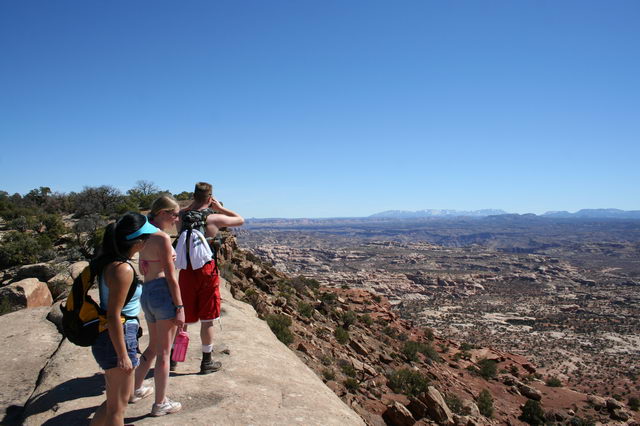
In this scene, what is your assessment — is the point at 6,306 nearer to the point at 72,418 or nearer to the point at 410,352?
the point at 72,418

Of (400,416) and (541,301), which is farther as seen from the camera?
(541,301)

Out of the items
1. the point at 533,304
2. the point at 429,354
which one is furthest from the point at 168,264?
the point at 533,304

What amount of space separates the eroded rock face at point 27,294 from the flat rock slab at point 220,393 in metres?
3.73

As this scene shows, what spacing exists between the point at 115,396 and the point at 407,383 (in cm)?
955

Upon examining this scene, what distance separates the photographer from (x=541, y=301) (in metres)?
69.6

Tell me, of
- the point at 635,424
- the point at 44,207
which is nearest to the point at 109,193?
the point at 44,207

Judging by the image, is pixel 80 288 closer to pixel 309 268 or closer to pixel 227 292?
pixel 227 292

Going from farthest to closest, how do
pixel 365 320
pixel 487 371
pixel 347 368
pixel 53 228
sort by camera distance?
pixel 365 320, pixel 487 371, pixel 53 228, pixel 347 368

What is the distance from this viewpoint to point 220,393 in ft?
14.6

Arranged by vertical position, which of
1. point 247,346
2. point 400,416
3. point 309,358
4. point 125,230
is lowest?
point 400,416

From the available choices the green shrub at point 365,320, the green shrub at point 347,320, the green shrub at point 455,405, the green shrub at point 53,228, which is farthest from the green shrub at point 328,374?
the green shrub at point 53,228

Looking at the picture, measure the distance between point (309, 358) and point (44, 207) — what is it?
2184 centimetres

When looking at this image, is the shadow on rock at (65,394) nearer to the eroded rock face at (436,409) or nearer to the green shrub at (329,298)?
the eroded rock face at (436,409)

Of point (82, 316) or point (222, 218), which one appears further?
point (222, 218)
